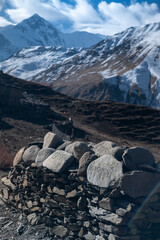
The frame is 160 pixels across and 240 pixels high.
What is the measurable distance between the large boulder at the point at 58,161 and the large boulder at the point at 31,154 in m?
0.70

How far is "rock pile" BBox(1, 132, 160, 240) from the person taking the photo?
175 inches

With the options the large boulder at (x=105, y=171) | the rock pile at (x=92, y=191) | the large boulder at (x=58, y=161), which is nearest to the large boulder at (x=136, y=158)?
the rock pile at (x=92, y=191)

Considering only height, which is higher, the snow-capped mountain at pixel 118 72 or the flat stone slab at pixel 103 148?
the snow-capped mountain at pixel 118 72

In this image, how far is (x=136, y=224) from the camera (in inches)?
175

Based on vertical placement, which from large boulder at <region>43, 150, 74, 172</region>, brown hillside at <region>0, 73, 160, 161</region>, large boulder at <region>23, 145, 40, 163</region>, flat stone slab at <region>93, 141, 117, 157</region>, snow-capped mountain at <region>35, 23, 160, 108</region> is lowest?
brown hillside at <region>0, 73, 160, 161</region>

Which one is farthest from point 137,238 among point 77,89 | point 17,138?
point 77,89

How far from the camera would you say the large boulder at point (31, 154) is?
6535 millimetres

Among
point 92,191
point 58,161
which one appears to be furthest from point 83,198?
point 58,161

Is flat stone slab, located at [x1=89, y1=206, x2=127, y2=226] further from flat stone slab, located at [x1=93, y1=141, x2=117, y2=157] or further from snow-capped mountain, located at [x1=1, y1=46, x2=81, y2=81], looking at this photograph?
snow-capped mountain, located at [x1=1, y1=46, x2=81, y2=81]

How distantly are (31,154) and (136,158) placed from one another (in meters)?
2.74

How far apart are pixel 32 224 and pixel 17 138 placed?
1026cm

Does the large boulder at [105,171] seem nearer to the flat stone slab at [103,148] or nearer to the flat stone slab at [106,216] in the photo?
the flat stone slab at [106,216]

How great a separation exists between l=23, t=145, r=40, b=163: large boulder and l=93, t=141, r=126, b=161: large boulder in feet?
4.82

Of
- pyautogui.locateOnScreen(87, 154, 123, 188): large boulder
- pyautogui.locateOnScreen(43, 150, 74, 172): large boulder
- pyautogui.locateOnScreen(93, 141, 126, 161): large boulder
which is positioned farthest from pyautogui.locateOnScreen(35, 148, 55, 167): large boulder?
pyautogui.locateOnScreen(87, 154, 123, 188): large boulder
